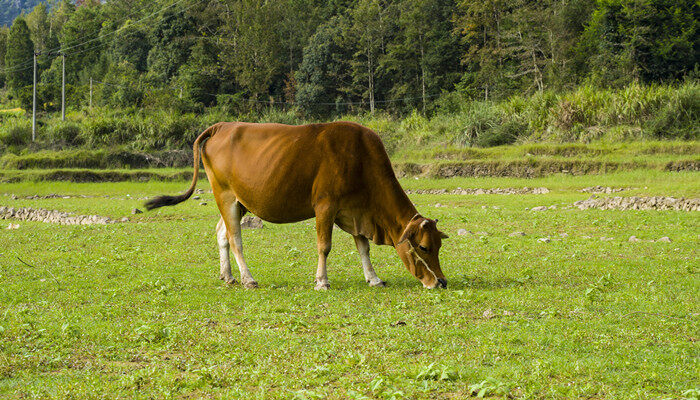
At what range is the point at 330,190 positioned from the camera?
10281 millimetres

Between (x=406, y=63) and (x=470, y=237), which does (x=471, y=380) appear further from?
(x=406, y=63)

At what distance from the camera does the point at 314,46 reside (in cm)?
7175

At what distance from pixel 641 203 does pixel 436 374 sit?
754 inches

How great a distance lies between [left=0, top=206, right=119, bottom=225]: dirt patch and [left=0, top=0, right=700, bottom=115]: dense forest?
3944cm

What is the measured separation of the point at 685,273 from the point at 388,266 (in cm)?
516

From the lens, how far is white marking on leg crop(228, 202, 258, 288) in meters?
10.7

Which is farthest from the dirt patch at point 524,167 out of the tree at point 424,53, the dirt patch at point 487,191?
the tree at point 424,53

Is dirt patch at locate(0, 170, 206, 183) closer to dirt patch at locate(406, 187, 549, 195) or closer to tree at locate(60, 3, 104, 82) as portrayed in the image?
dirt patch at locate(406, 187, 549, 195)

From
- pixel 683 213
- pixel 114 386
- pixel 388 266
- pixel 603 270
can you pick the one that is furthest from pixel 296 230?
pixel 114 386

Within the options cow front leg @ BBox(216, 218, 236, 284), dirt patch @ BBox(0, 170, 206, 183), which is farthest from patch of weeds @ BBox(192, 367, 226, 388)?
dirt patch @ BBox(0, 170, 206, 183)

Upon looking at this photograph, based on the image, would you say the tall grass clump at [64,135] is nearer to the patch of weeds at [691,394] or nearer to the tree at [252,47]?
the tree at [252,47]

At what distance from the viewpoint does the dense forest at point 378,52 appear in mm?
50938

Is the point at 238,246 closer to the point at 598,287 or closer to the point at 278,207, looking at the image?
the point at 278,207

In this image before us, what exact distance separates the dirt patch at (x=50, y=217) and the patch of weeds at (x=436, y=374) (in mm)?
19665
